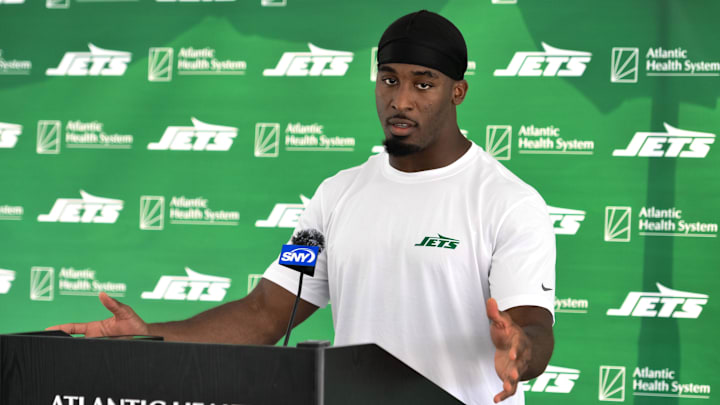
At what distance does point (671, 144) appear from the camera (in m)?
3.08

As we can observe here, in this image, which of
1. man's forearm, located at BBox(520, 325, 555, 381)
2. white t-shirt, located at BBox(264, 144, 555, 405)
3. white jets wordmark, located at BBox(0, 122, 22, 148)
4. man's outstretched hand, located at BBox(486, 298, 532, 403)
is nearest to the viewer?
man's outstretched hand, located at BBox(486, 298, 532, 403)

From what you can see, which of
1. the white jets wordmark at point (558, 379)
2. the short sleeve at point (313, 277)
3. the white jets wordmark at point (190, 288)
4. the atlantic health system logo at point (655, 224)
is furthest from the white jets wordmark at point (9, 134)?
the atlantic health system logo at point (655, 224)

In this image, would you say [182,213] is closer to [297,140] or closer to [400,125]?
[297,140]

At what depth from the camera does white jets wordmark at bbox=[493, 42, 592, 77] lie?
3.19m

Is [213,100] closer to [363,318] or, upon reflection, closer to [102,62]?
[102,62]

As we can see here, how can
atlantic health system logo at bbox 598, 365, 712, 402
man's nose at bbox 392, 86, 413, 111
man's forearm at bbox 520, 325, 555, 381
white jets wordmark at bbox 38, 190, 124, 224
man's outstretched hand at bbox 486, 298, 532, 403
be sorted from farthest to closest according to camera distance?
white jets wordmark at bbox 38, 190, 124, 224 → atlantic health system logo at bbox 598, 365, 712, 402 → man's nose at bbox 392, 86, 413, 111 → man's forearm at bbox 520, 325, 555, 381 → man's outstretched hand at bbox 486, 298, 532, 403

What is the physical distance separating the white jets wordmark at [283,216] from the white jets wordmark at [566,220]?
972 millimetres

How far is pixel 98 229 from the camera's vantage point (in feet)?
11.7

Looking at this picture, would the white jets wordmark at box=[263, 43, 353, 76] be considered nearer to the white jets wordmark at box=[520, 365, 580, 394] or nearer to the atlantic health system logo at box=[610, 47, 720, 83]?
the atlantic health system logo at box=[610, 47, 720, 83]

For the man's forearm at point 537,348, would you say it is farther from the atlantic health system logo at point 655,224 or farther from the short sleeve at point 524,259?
the atlantic health system logo at point 655,224

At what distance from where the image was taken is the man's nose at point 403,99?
176cm

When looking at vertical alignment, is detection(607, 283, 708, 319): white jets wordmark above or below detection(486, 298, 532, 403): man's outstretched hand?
above

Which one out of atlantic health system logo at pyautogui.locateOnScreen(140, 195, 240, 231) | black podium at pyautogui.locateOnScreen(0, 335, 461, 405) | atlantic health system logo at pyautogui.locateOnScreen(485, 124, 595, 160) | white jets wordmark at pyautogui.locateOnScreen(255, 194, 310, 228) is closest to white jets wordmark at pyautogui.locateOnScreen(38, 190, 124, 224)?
atlantic health system logo at pyautogui.locateOnScreen(140, 195, 240, 231)

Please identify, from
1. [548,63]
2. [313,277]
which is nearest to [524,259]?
[313,277]
